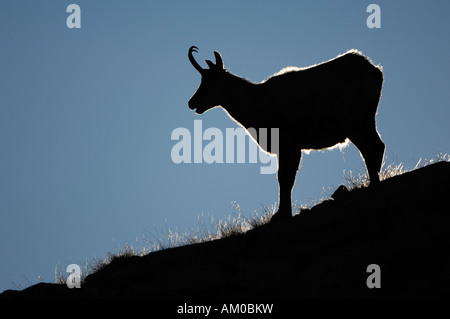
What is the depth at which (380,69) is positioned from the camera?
10.3 m

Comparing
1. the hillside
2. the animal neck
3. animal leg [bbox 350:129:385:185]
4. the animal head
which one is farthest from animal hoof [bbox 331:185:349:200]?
the animal head

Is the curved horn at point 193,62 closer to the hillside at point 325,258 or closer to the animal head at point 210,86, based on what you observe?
the animal head at point 210,86

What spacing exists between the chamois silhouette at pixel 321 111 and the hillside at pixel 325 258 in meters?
0.97

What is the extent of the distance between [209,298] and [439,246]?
272 cm

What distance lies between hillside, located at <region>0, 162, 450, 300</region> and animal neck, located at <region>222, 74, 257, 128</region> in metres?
2.82

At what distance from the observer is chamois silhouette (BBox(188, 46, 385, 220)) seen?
9891mm

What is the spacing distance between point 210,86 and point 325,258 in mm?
6076

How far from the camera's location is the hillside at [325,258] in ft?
18.9

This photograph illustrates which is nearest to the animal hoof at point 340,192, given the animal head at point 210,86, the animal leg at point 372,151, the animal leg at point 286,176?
the animal leg at point 372,151

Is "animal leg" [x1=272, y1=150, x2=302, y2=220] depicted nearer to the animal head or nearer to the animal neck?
the animal neck

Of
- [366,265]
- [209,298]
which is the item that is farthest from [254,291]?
[366,265]
